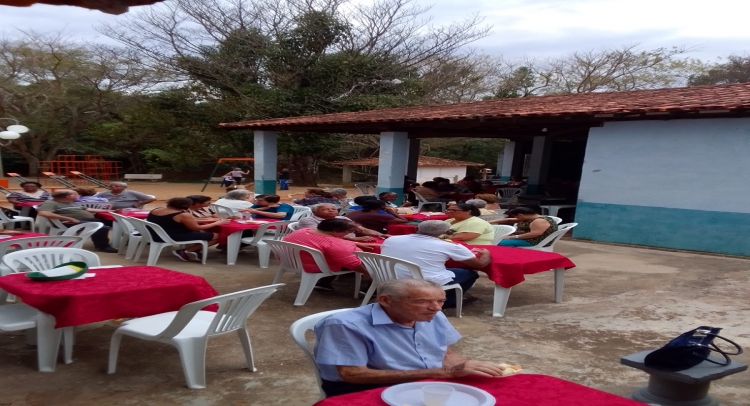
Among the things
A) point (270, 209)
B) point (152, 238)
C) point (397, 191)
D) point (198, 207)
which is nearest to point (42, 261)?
point (152, 238)

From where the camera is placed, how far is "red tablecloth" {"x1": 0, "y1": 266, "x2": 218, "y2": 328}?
3016mm

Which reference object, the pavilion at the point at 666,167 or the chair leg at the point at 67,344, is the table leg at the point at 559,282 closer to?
the chair leg at the point at 67,344

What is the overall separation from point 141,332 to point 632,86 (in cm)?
3203

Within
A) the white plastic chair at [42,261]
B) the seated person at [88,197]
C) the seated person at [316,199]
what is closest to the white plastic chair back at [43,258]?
the white plastic chair at [42,261]

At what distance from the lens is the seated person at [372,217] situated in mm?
6900

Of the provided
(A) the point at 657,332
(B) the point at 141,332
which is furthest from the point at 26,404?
(A) the point at 657,332

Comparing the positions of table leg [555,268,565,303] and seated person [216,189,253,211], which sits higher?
seated person [216,189,253,211]

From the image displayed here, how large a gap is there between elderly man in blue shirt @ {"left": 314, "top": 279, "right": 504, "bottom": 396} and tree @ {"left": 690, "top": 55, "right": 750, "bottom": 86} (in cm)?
3325

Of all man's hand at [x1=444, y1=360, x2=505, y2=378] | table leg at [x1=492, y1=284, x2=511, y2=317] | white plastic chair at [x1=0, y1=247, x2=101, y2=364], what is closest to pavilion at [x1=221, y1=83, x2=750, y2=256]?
table leg at [x1=492, y1=284, x2=511, y2=317]

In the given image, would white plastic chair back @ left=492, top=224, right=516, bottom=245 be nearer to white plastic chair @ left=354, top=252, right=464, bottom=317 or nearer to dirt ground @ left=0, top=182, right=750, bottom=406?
dirt ground @ left=0, top=182, right=750, bottom=406

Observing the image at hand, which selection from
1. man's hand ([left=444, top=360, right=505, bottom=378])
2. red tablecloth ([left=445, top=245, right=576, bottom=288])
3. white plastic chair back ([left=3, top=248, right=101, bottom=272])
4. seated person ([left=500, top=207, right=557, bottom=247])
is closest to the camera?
man's hand ([left=444, top=360, right=505, bottom=378])

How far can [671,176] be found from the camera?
31.0 feet

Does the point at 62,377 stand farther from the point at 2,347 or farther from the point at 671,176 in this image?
the point at 671,176

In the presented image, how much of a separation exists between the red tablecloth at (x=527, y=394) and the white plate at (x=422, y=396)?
0.11 feet
